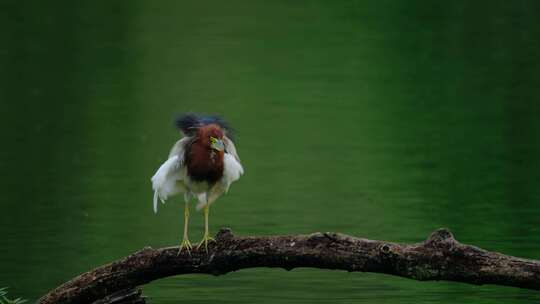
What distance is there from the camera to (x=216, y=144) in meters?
7.48

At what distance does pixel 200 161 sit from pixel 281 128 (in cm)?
1103

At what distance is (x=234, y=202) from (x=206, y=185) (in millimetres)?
6469

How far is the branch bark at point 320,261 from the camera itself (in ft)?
22.3

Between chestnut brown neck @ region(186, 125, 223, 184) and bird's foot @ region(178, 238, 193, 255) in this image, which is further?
chestnut brown neck @ region(186, 125, 223, 184)

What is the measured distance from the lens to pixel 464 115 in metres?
19.2

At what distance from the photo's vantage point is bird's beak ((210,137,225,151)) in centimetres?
747

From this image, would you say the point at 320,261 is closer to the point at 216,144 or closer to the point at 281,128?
the point at 216,144

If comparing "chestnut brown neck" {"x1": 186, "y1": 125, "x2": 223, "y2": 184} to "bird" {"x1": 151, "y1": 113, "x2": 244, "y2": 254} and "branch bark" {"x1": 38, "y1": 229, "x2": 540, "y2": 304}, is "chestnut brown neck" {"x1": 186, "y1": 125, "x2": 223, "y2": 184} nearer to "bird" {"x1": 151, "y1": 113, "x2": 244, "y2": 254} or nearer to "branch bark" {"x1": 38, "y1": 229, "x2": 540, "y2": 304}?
"bird" {"x1": 151, "y1": 113, "x2": 244, "y2": 254}

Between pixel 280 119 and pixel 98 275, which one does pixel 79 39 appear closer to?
pixel 280 119

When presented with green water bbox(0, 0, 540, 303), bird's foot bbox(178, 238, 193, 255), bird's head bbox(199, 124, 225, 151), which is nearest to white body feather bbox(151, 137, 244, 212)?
bird's head bbox(199, 124, 225, 151)

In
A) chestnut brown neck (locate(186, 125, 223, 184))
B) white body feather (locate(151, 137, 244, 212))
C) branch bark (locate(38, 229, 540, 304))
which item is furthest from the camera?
white body feather (locate(151, 137, 244, 212))

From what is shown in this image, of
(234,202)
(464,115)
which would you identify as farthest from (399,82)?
(234,202)

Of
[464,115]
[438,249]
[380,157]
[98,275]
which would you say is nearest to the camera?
[438,249]

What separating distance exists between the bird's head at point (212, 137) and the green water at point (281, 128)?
296 centimetres
